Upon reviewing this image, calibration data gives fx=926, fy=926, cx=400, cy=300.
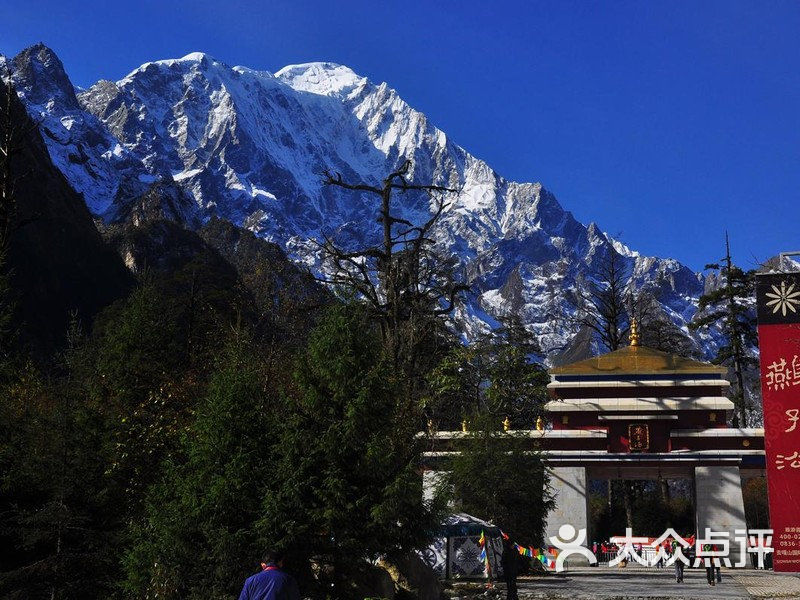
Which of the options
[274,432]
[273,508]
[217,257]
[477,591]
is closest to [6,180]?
[274,432]

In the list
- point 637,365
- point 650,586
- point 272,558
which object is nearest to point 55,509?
point 272,558

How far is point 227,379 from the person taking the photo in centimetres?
1612

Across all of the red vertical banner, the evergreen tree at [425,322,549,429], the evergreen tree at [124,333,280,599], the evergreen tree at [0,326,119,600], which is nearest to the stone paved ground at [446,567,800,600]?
the red vertical banner

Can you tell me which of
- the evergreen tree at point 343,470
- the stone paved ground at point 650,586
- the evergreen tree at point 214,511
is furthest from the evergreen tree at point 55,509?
the stone paved ground at point 650,586

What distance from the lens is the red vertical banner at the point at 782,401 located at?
19.7 metres

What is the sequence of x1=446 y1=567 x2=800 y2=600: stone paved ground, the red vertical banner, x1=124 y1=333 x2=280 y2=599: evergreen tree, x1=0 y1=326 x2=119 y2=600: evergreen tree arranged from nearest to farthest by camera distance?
x1=124 y1=333 x2=280 y2=599: evergreen tree, x1=0 y1=326 x2=119 y2=600: evergreen tree, the red vertical banner, x1=446 y1=567 x2=800 y2=600: stone paved ground

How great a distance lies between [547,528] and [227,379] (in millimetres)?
21777

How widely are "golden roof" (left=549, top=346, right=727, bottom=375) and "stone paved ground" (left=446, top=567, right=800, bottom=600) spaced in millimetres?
7737

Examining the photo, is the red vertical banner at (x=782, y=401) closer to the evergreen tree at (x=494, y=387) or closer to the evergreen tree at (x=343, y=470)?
the evergreen tree at (x=343, y=470)

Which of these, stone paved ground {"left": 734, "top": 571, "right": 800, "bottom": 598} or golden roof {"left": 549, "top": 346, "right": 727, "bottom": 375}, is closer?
stone paved ground {"left": 734, "top": 571, "right": 800, "bottom": 598}

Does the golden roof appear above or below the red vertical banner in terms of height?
above

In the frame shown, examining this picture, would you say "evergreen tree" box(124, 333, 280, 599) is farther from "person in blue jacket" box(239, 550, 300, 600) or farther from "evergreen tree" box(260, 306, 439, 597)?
"person in blue jacket" box(239, 550, 300, 600)

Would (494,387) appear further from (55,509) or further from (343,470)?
(55,509)

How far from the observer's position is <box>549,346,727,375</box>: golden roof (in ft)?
120
